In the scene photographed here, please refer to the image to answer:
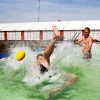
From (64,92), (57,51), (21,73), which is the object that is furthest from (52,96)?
(57,51)

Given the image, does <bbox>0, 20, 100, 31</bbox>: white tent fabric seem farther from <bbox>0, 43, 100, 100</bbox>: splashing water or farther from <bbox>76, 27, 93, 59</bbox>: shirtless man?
<bbox>0, 43, 100, 100</bbox>: splashing water

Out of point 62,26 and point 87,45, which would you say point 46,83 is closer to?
point 87,45

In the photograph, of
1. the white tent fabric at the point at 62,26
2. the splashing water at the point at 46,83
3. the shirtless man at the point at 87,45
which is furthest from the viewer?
the white tent fabric at the point at 62,26

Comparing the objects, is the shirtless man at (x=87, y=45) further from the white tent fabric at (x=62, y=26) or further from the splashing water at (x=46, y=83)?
the white tent fabric at (x=62, y=26)

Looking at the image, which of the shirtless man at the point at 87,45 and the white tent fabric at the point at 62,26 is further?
the white tent fabric at the point at 62,26

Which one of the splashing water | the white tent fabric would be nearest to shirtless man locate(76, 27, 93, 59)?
the splashing water

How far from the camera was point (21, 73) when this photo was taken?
6.57 meters

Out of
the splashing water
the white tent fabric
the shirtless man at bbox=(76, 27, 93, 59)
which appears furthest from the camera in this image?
the white tent fabric

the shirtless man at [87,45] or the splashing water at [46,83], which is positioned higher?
the shirtless man at [87,45]

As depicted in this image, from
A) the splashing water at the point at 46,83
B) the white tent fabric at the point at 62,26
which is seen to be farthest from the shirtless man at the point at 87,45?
the white tent fabric at the point at 62,26

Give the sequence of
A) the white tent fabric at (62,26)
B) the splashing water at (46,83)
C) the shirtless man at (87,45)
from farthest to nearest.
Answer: the white tent fabric at (62,26)
the shirtless man at (87,45)
the splashing water at (46,83)

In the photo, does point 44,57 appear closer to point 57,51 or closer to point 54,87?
point 54,87

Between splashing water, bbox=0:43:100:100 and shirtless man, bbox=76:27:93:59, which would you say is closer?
splashing water, bbox=0:43:100:100

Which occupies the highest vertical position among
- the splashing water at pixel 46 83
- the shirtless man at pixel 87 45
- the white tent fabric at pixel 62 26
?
the white tent fabric at pixel 62 26
